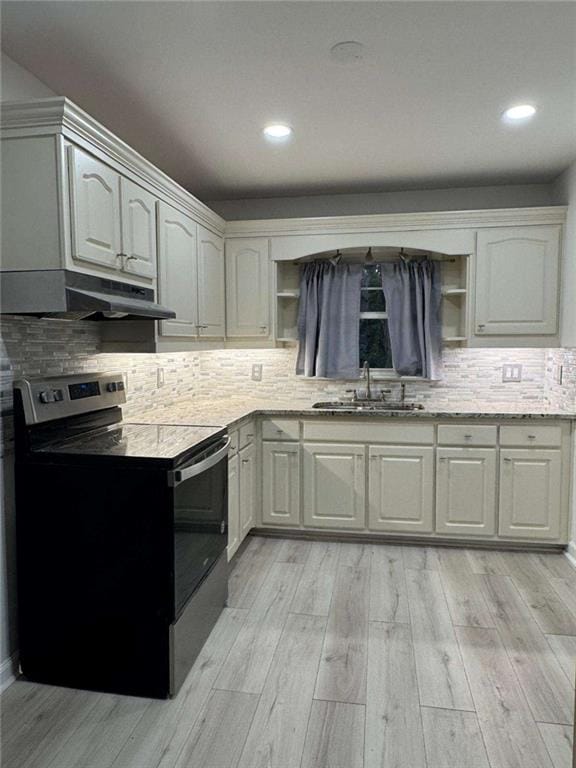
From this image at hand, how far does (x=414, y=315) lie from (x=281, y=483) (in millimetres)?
1585

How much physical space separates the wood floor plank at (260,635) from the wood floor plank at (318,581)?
49 millimetres

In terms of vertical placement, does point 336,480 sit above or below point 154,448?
below

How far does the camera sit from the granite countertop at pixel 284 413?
316 cm

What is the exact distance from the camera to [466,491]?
11.2 ft

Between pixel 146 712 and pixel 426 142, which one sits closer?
A: pixel 146 712

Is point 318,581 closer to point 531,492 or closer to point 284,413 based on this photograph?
point 284,413

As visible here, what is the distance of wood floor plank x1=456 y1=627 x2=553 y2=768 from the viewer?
1.72 metres

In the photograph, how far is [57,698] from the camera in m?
2.03

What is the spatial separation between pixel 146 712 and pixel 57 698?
1.26ft

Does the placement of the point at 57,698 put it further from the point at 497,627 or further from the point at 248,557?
the point at 497,627

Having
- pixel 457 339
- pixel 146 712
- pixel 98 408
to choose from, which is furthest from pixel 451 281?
pixel 146 712

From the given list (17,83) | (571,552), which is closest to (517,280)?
(571,552)

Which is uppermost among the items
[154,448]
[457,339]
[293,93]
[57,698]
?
[293,93]

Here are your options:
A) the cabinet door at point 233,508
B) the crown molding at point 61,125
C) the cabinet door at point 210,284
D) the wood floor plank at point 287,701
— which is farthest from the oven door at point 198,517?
the crown molding at point 61,125
